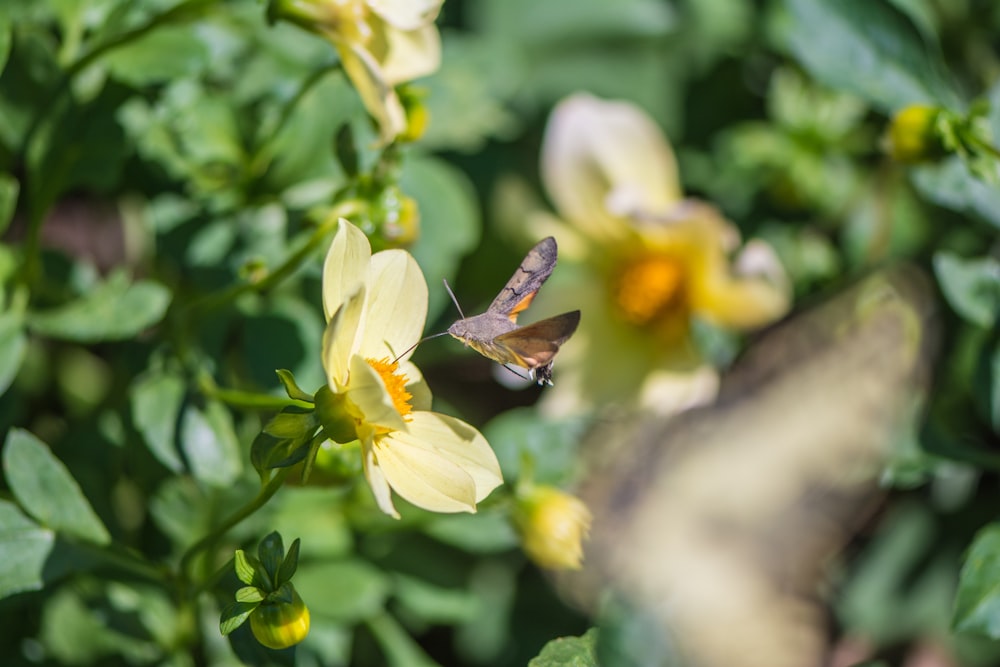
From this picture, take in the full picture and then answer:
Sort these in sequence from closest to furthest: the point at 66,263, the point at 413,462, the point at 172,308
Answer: the point at 413,462, the point at 172,308, the point at 66,263

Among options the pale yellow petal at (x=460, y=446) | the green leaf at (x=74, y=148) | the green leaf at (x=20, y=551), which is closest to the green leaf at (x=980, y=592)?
the pale yellow petal at (x=460, y=446)

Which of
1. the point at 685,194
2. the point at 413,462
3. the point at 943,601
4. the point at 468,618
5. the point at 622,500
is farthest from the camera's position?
the point at 685,194

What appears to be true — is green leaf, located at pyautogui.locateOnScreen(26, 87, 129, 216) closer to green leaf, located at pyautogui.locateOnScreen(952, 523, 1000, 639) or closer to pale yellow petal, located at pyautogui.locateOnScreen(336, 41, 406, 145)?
pale yellow petal, located at pyautogui.locateOnScreen(336, 41, 406, 145)

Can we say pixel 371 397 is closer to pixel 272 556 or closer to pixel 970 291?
pixel 272 556

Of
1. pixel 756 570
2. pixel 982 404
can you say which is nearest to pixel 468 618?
pixel 756 570

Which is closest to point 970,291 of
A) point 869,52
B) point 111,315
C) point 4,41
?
point 869,52

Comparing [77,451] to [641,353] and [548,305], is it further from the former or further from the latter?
[641,353]

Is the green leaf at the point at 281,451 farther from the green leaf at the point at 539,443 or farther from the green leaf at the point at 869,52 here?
the green leaf at the point at 869,52
